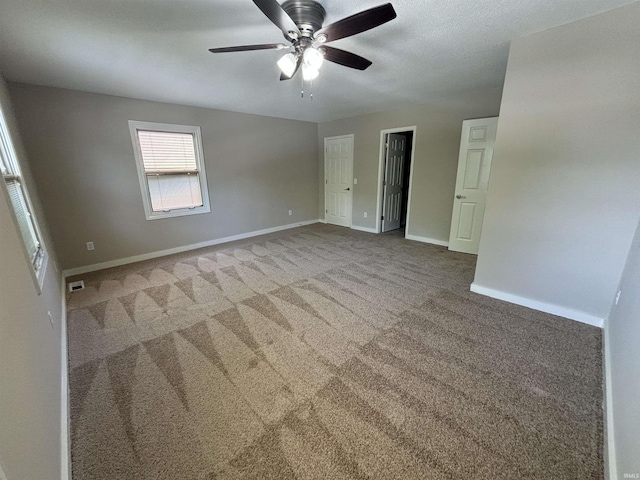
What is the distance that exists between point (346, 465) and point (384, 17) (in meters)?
2.31

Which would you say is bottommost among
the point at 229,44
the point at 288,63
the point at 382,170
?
the point at 382,170

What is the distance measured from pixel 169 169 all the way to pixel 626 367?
16.6 ft

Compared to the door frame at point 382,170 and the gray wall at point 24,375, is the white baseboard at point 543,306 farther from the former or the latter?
the gray wall at point 24,375

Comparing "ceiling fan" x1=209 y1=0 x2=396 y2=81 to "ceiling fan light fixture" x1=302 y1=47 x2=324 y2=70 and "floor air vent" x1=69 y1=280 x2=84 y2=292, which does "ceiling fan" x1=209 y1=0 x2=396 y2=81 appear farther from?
"floor air vent" x1=69 y1=280 x2=84 y2=292

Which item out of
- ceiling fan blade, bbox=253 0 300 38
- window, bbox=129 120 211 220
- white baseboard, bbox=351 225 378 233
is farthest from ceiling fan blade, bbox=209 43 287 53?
white baseboard, bbox=351 225 378 233

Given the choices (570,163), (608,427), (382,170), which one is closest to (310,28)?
(570,163)

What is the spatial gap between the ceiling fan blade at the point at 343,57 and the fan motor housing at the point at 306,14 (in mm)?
139

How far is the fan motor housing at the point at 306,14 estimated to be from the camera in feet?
5.05

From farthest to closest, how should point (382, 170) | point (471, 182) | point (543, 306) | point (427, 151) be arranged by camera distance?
point (382, 170)
point (427, 151)
point (471, 182)
point (543, 306)

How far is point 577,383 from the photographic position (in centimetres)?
155

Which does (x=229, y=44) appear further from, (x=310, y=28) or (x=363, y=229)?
(x=363, y=229)

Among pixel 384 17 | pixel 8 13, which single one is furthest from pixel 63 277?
pixel 384 17

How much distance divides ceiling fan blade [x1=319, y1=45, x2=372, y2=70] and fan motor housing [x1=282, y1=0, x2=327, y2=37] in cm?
14

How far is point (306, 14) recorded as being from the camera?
159cm
